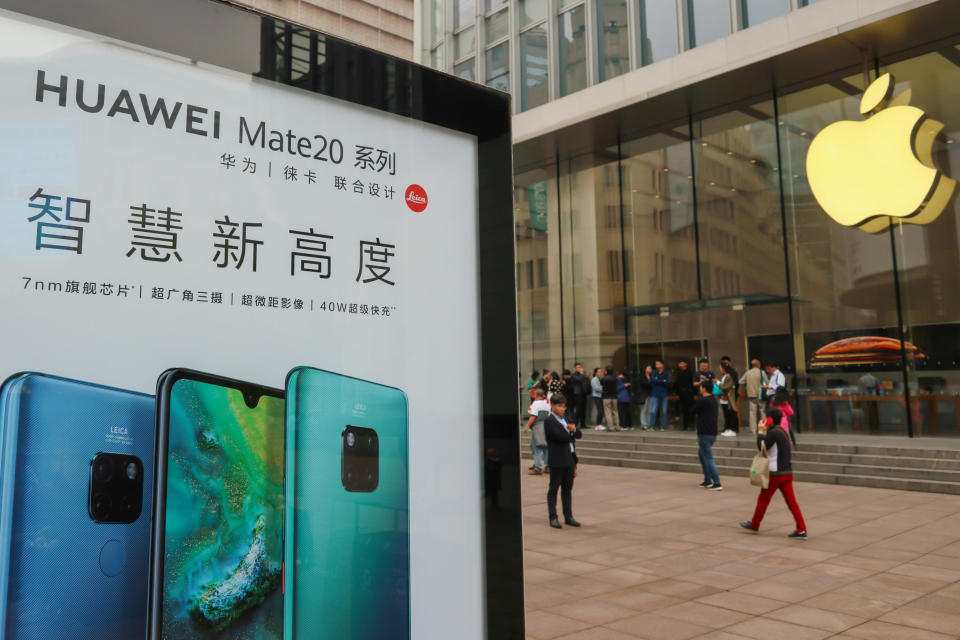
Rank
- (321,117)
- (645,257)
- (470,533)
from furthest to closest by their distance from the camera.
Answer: (645,257) < (470,533) < (321,117)

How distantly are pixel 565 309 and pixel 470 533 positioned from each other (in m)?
20.0

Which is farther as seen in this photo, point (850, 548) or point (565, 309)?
point (565, 309)

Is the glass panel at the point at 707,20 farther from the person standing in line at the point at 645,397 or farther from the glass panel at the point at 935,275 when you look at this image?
the person standing in line at the point at 645,397

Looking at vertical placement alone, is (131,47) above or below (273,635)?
above

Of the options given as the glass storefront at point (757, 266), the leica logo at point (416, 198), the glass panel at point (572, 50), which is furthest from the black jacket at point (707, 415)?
the glass panel at point (572, 50)

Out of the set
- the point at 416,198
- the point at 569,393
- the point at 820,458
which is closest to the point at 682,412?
the point at 569,393

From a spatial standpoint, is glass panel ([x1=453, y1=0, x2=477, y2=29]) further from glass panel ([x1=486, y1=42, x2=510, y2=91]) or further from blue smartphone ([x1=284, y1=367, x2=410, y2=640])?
blue smartphone ([x1=284, y1=367, x2=410, y2=640])

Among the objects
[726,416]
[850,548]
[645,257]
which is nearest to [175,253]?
[850,548]

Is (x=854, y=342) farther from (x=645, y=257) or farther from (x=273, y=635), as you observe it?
(x=273, y=635)

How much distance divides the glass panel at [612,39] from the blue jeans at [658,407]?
884 cm

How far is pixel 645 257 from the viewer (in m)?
19.9

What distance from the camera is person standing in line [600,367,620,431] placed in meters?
17.6

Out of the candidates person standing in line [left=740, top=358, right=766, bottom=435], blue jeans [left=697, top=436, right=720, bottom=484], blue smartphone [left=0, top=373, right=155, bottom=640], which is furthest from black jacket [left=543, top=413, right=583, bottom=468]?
person standing in line [left=740, top=358, right=766, bottom=435]

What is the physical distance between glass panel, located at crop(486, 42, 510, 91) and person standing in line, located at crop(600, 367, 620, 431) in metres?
10.3
